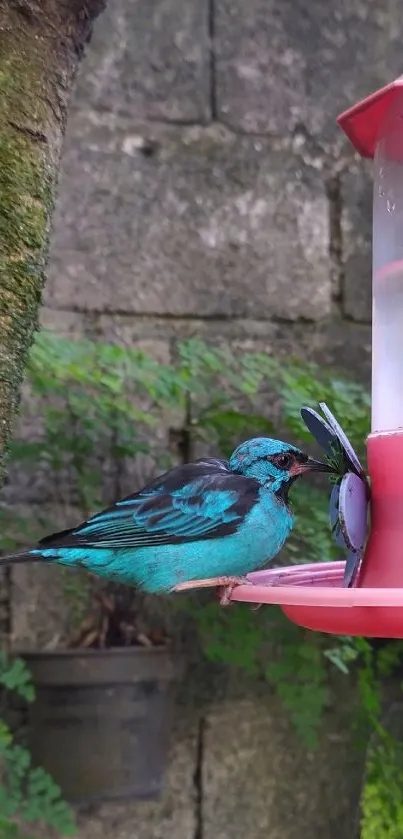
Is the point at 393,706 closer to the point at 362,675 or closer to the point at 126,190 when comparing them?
the point at 362,675

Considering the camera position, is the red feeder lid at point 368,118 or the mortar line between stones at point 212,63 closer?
the red feeder lid at point 368,118

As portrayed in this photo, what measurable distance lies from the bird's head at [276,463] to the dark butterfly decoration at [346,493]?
22 centimetres

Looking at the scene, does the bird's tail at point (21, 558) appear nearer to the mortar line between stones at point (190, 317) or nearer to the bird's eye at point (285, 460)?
the bird's eye at point (285, 460)

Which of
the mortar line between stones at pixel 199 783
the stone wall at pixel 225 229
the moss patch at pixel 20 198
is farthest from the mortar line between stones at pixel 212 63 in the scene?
the mortar line between stones at pixel 199 783

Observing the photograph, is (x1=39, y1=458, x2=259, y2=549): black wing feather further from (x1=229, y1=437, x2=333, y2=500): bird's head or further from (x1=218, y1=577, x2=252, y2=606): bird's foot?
(x1=218, y1=577, x2=252, y2=606): bird's foot

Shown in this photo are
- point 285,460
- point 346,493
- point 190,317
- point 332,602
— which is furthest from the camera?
point 190,317

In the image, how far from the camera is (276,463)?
1307mm

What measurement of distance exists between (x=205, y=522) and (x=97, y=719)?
2.15 ft

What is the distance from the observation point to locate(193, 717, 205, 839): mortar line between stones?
6.66 feet

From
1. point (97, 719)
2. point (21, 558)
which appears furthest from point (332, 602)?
point (97, 719)

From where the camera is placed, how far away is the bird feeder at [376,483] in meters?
0.87

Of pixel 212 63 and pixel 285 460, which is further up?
pixel 212 63

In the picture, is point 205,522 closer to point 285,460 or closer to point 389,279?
point 285,460

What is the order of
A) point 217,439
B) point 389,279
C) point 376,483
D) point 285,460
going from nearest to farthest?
point 376,483 < point 389,279 < point 285,460 < point 217,439
